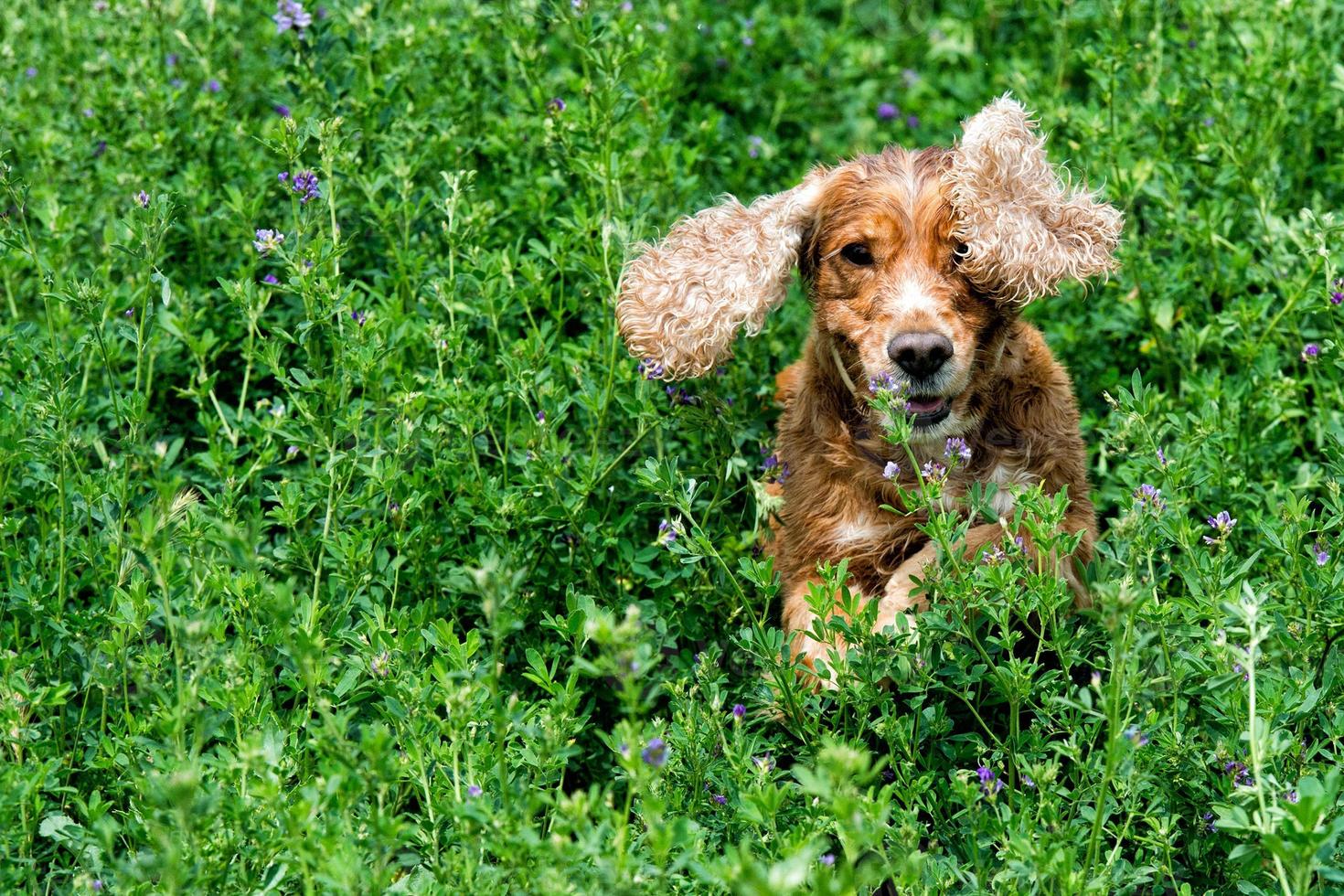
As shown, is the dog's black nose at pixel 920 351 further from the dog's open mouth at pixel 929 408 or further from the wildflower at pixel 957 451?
the wildflower at pixel 957 451

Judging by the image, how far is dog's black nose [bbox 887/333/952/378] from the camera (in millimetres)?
3793

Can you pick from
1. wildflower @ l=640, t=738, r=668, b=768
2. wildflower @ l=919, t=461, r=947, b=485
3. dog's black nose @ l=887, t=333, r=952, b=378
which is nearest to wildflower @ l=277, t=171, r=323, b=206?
dog's black nose @ l=887, t=333, r=952, b=378

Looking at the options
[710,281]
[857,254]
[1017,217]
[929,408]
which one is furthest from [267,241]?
[1017,217]

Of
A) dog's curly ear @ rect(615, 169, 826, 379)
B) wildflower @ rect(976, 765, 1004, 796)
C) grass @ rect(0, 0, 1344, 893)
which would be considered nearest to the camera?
grass @ rect(0, 0, 1344, 893)

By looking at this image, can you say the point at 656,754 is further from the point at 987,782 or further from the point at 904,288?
the point at 904,288

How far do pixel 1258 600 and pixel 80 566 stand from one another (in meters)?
3.00

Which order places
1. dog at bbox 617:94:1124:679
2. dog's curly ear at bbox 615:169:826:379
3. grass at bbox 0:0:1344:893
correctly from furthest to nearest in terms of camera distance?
dog's curly ear at bbox 615:169:826:379 < dog at bbox 617:94:1124:679 < grass at bbox 0:0:1344:893

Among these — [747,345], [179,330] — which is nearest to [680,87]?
[747,345]

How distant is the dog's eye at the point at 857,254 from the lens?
407 cm

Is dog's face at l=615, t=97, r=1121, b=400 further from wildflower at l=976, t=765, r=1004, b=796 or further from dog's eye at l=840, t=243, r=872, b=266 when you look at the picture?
wildflower at l=976, t=765, r=1004, b=796

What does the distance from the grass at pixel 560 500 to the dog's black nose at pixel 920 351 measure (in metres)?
0.47

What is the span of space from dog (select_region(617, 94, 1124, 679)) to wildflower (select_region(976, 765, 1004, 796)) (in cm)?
63

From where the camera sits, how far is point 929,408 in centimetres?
393

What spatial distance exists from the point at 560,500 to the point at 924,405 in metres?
1.00
